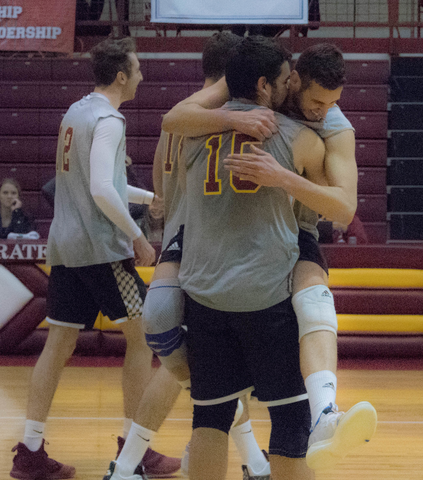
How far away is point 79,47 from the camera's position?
7957 millimetres

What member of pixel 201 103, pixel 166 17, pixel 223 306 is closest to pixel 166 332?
pixel 223 306

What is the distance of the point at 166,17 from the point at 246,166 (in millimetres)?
4818

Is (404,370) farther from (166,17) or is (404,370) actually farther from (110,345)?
(166,17)

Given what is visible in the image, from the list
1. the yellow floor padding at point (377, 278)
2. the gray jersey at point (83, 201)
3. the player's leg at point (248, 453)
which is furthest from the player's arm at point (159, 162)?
the yellow floor padding at point (377, 278)

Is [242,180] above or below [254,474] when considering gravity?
above

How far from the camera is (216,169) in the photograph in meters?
1.69

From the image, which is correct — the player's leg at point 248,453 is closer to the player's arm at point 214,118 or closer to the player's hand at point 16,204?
the player's arm at point 214,118

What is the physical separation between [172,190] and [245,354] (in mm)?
745

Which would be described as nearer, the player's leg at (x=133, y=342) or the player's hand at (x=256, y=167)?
the player's hand at (x=256, y=167)

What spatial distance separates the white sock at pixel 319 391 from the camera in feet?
5.18

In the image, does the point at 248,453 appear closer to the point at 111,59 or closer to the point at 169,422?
the point at 169,422

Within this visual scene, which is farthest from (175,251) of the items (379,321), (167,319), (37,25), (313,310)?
(37,25)

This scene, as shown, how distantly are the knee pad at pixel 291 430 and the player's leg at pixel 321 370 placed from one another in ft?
0.35

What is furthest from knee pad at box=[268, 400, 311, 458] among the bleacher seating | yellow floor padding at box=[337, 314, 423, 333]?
the bleacher seating
